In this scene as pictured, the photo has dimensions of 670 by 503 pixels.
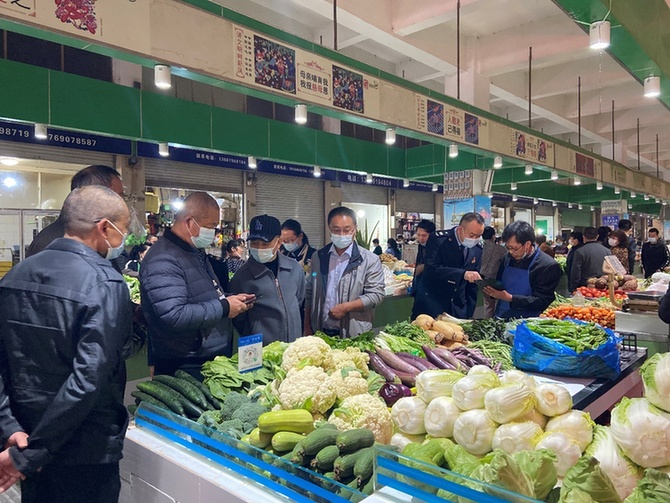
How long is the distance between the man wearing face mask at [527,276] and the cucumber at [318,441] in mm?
3051

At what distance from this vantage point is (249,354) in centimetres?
246

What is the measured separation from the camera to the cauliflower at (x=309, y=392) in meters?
1.94

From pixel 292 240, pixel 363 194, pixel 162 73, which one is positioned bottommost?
pixel 292 240

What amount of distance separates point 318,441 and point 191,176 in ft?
32.6

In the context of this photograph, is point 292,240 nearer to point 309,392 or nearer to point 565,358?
point 565,358

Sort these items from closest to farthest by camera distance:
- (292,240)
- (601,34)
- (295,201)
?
(601,34), (292,240), (295,201)

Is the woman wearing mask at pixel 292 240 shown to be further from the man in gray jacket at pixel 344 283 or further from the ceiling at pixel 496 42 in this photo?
the ceiling at pixel 496 42

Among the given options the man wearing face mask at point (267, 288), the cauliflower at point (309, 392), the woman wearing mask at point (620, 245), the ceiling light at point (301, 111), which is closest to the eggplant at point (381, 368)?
the cauliflower at point (309, 392)

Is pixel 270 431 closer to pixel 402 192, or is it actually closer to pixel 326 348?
pixel 326 348

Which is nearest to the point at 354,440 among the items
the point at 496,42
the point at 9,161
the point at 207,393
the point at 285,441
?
the point at 285,441

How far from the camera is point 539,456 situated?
130 centimetres

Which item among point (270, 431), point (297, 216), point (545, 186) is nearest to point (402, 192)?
point (297, 216)

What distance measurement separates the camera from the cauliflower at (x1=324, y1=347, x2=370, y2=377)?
2.44 m

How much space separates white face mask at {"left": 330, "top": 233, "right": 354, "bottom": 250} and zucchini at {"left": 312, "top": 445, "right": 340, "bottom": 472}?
239 cm
